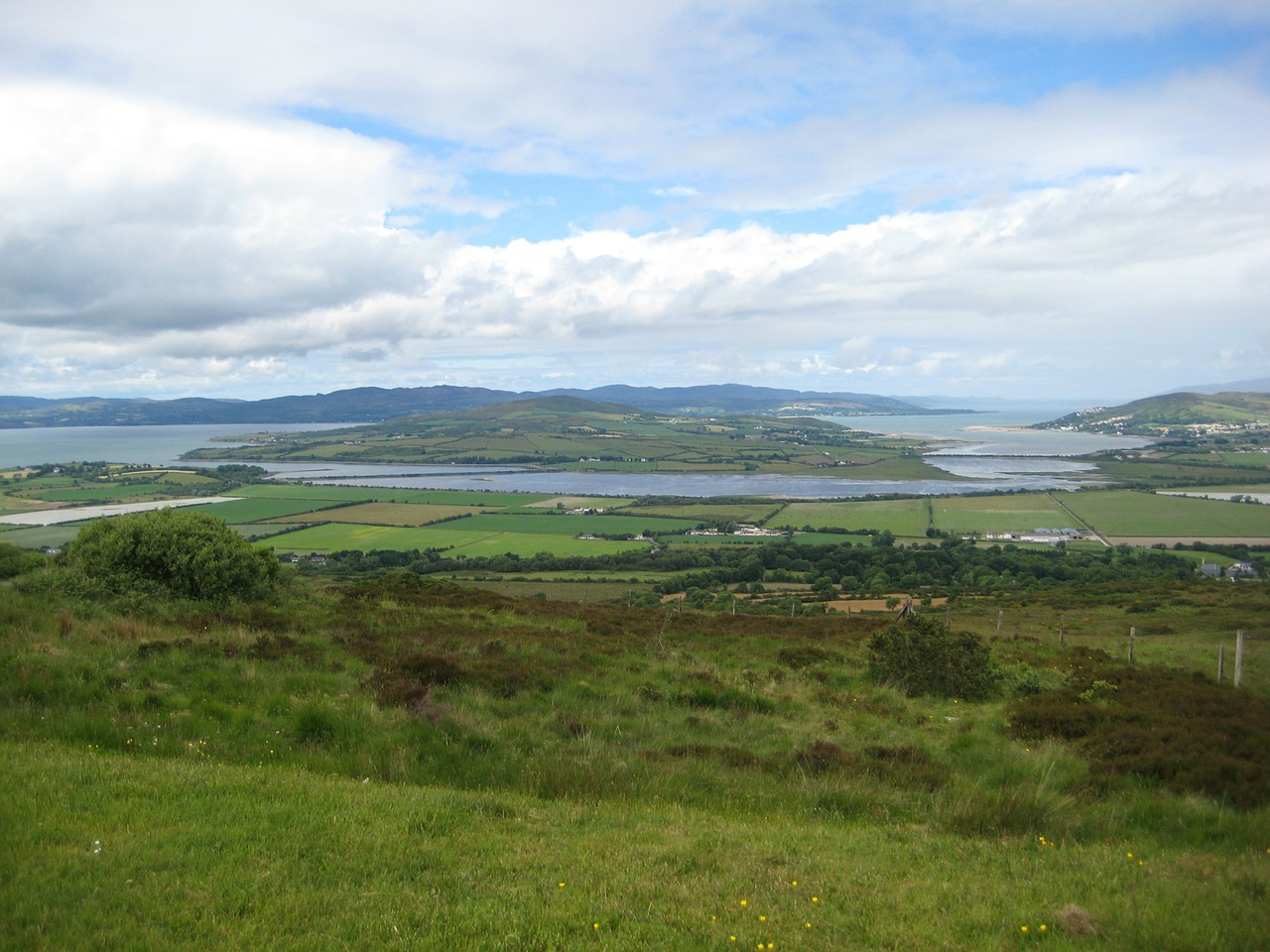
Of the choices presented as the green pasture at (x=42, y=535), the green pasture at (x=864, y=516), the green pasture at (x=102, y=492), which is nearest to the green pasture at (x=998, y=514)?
the green pasture at (x=864, y=516)

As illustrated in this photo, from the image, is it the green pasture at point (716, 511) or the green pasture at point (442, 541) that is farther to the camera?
the green pasture at point (716, 511)

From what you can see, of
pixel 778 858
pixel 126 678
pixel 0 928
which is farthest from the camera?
pixel 126 678

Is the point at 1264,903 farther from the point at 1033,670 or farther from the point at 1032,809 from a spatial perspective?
the point at 1033,670

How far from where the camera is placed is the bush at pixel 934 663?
15484mm

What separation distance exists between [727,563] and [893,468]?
104 meters

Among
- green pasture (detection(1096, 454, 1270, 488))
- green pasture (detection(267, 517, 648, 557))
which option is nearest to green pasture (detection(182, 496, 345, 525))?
green pasture (detection(267, 517, 648, 557))

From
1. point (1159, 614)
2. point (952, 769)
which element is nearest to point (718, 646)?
point (952, 769)

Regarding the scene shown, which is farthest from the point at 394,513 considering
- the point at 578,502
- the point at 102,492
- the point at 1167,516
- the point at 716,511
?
the point at 1167,516

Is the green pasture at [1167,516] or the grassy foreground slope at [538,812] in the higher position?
the grassy foreground slope at [538,812]

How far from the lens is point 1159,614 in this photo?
3183 centimetres

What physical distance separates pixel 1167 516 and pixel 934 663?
83.8 metres

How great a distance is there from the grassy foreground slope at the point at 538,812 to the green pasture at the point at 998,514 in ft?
229

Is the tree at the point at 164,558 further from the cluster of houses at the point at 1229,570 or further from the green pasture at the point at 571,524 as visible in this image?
the green pasture at the point at 571,524

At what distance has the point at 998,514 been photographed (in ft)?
290
